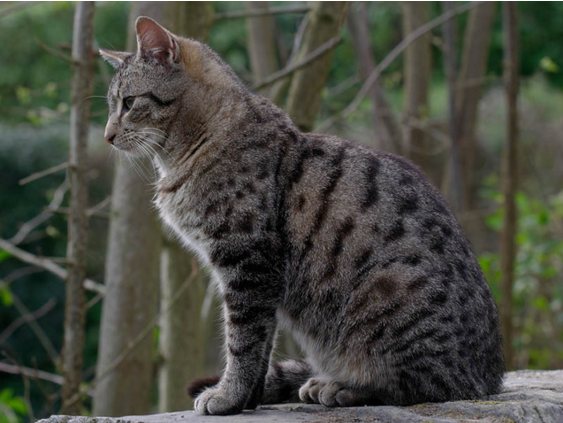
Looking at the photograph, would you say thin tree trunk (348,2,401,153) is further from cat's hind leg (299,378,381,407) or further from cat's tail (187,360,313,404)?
cat's hind leg (299,378,381,407)

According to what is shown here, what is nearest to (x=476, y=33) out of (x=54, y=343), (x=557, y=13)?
(x=557, y=13)

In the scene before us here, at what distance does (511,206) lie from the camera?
6.39 metres

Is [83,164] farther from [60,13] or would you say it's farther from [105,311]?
[60,13]

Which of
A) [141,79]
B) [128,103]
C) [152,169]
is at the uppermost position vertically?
[141,79]

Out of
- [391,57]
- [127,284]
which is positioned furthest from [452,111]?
[127,284]

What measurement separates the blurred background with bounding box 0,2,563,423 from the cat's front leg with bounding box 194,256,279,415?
1.27m

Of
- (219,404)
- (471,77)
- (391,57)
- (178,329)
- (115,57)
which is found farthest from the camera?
(471,77)

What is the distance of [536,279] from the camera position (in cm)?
910

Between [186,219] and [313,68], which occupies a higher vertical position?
[313,68]

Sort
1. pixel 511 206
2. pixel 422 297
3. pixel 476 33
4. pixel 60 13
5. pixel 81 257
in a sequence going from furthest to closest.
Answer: pixel 60 13 < pixel 476 33 < pixel 511 206 < pixel 81 257 < pixel 422 297

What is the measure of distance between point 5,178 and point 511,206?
6.49 metres

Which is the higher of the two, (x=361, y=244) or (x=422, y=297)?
(x=361, y=244)

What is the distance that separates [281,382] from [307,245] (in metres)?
0.76

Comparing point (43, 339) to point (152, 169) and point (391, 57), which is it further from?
point (391, 57)
